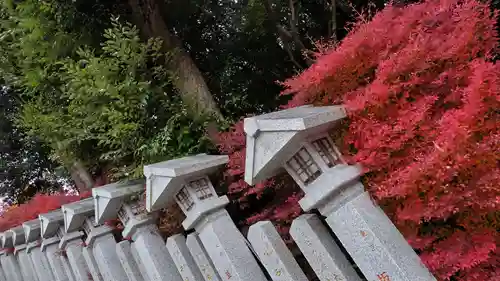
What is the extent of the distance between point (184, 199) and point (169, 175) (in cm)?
39

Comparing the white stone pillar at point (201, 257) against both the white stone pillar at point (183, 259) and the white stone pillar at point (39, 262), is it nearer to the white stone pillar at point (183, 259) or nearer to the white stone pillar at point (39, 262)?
the white stone pillar at point (183, 259)

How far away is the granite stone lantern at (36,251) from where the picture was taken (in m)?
6.09

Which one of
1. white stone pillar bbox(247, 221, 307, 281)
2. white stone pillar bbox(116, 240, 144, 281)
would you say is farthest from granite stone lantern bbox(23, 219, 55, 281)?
white stone pillar bbox(247, 221, 307, 281)

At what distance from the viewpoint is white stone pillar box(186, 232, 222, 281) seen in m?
3.70

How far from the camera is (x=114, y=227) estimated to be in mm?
5086

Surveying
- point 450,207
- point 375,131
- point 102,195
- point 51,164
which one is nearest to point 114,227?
point 102,195

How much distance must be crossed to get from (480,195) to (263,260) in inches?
62.2

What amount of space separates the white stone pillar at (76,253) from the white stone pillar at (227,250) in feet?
8.41

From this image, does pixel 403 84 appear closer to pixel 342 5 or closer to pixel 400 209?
pixel 400 209

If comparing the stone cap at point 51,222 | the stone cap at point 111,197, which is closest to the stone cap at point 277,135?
the stone cap at point 111,197

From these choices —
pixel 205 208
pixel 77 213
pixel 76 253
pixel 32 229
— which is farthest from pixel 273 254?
pixel 32 229

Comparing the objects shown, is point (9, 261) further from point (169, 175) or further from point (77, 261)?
point (169, 175)

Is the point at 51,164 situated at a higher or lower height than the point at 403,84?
higher

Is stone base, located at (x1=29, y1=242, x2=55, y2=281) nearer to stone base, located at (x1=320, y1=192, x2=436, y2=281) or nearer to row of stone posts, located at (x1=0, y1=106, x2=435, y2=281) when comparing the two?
row of stone posts, located at (x1=0, y1=106, x2=435, y2=281)
